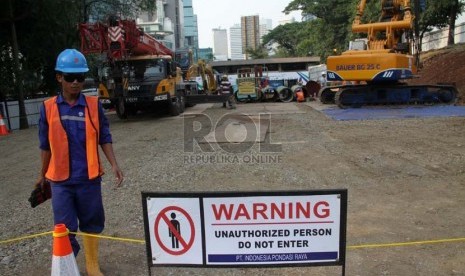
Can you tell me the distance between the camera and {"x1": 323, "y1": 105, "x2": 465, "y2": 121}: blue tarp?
51.3 ft

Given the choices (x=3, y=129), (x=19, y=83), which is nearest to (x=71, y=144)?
(x=3, y=129)

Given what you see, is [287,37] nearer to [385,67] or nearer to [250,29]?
[385,67]

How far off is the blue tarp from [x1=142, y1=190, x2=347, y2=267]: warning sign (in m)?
12.6

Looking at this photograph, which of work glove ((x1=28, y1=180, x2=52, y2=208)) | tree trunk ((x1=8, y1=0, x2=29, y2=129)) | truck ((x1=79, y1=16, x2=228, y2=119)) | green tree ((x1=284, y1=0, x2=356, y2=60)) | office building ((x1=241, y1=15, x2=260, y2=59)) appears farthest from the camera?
office building ((x1=241, y1=15, x2=260, y2=59))

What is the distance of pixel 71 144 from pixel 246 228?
1.59 metres

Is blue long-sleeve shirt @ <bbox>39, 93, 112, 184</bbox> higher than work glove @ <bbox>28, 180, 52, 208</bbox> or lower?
higher

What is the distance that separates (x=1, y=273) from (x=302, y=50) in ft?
257

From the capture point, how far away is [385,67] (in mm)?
17672

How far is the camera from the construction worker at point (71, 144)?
3799 mm

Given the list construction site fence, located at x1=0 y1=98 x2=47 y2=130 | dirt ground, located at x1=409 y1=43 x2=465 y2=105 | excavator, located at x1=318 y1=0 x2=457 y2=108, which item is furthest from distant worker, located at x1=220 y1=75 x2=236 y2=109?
construction site fence, located at x1=0 y1=98 x2=47 y2=130

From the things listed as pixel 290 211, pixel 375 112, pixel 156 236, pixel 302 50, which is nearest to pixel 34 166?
pixel 156 236

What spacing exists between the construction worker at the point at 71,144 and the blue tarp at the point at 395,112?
12700 millimetres

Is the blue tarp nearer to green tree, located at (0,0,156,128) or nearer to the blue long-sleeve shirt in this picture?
green tree, located at (0,0,156,128)

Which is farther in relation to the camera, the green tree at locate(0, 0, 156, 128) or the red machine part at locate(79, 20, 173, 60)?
the green tree at locate(0, 0, 156, 128)
